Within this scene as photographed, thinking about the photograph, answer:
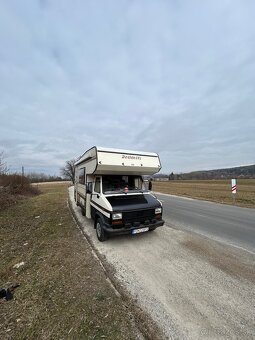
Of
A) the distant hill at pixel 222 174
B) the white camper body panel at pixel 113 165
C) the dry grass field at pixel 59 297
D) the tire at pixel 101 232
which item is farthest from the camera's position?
the distant hill at pixel 222 174

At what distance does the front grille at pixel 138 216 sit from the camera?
608 cm

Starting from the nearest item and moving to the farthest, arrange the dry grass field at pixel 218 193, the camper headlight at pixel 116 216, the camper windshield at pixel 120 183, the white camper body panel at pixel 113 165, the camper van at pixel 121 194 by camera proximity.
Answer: the camper headlight at pixel 116 216, the camper van at pixel 121 194, the white camper body panel at pixel 113 165, the camper windshield at pixel 120 183, the dry grass field at pixel 218 193

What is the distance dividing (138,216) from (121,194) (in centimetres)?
105

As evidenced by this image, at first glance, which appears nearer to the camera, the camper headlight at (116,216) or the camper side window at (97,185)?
the camper headlight at (116,216)

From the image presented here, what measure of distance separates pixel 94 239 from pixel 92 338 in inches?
163

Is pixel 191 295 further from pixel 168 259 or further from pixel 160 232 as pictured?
pixel 160 232

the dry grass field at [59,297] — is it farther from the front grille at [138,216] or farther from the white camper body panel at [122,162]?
the white camper body panel at [122,162]

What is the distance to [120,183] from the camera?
25.5 ft

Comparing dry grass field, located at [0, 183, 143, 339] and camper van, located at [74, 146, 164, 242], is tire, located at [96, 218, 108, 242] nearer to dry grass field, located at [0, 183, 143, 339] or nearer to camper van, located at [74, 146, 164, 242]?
camper van, located at [74, 146, 164, 242]

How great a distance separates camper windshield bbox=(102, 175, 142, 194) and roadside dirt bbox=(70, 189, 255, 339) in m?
1.65

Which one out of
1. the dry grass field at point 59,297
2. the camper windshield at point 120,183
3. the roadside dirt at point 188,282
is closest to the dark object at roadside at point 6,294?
the dry grass field at point 59,297

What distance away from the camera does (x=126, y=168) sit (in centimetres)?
730

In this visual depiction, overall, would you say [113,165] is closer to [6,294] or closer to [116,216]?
[116,216]

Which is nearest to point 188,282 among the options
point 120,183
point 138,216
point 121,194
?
point 138,216
